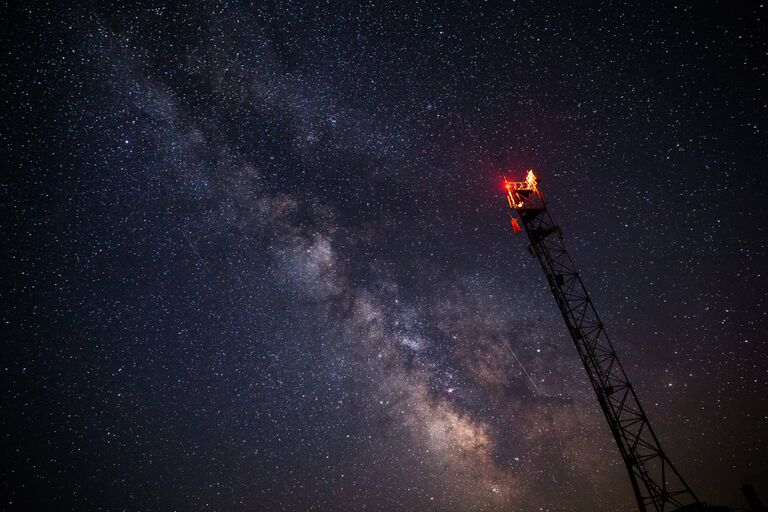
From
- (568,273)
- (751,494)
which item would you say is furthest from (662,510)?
(568,273)

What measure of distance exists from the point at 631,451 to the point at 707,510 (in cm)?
236

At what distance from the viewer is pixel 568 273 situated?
13633 mm

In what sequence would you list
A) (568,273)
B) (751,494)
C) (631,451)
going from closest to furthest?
(751,494) < (631,451) < (568,273)

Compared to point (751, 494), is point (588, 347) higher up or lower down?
higher up

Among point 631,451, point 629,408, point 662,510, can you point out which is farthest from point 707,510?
point 629,408

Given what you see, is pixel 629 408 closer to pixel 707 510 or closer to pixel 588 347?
pixel 588 347

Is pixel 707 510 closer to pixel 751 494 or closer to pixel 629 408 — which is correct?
pixel 751 494

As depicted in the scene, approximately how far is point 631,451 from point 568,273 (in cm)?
620

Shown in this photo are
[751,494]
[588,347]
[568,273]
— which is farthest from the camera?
[568,273]

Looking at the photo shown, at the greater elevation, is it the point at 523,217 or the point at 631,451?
the point at 523,217

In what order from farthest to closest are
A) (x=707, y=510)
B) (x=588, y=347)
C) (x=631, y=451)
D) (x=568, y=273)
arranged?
(x=568, y=273) < (x=588, y=347) < (x=631, y=451) < (x=707, y=510)

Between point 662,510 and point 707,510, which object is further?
point 662,510

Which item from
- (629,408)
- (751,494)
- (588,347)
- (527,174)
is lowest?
(751,494)

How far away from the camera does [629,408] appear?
12.1m
